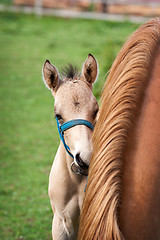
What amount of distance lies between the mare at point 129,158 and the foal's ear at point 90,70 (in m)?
0.99

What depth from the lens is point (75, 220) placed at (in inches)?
116

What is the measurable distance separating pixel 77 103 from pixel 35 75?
365 inches

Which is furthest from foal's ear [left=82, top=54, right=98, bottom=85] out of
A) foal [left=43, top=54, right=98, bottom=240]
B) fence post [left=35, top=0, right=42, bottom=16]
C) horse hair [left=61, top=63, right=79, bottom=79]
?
fence post [left=35, top=0, right=42, bottom=16]

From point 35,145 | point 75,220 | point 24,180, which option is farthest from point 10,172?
point 75,220

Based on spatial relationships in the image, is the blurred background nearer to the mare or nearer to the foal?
the foal

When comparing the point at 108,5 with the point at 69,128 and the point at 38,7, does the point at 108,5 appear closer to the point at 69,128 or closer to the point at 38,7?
the point at 38,7

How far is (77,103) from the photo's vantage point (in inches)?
106

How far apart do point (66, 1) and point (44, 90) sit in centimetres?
878

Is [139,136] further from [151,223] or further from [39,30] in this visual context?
[39,30]

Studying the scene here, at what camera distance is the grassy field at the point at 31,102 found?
5.23 meters

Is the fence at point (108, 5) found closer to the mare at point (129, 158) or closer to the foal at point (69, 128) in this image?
the foal at point (69, 128)

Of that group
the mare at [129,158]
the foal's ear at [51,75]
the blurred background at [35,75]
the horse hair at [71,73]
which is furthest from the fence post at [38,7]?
the mare at [129,158]

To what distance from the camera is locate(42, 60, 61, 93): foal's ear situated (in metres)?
2.90

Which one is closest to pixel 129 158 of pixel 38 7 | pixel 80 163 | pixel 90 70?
pixel 80 163
